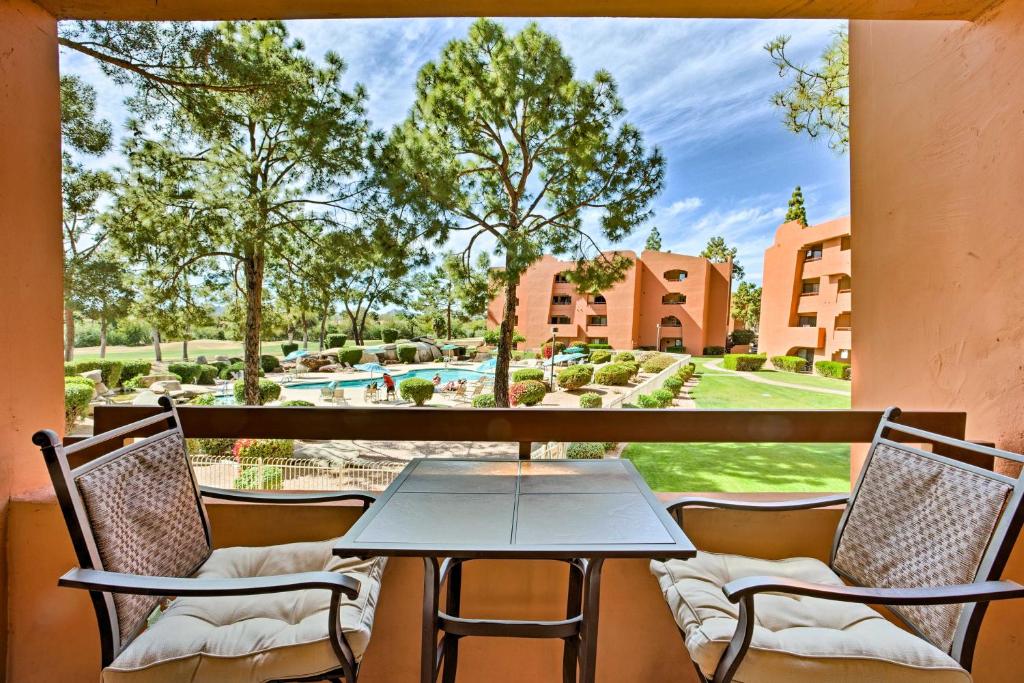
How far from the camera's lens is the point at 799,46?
2.94 meters

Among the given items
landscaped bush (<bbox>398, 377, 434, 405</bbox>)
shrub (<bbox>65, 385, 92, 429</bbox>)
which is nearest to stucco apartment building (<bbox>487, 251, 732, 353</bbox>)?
landscaped bush (<bbox>398, 377, 434, 405</bbox>)

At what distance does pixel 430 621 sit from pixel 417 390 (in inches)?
399

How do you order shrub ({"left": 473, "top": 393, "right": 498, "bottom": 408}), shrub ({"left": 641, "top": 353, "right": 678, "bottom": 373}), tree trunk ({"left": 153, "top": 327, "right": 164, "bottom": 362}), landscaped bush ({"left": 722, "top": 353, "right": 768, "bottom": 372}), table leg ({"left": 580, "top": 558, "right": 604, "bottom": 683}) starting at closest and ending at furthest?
table leg ({"left": 580, "top": 558, "right": 604, "bottom": 683}) < tree trunk ({"left": 153, "top": 327, "right": 164, "bottom": 362}) < shrub ({"left": 473, "top": 393, "right": 498, "bottom": 408}) < landscaped bush ({"left": 722, "top": 353, "right": 768, "bottom": 372}) < shrub ({"left": 641, "top": 353, "right": 678, "bottom": 373})

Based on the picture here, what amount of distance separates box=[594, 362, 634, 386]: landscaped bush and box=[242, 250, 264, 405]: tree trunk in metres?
8.13

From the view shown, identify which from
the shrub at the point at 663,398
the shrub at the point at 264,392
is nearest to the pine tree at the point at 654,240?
the shrub at the point at 663,398

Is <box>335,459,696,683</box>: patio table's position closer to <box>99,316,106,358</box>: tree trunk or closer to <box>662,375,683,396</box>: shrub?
<box>99,316,106,358</box>: tree trunk

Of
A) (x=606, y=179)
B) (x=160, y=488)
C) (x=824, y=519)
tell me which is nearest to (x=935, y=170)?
(x=824, y=519)

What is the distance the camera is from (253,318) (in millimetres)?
8727

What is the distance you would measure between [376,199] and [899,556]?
7.50 metres

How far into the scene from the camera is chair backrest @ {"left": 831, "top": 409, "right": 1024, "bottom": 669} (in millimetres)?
949

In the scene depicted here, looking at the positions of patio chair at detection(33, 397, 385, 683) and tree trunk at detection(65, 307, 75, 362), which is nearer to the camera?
patio chair at detection(33, 397, 385, 683)

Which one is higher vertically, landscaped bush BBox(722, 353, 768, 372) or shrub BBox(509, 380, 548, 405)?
landscaped bush BBox(722, 353, 768, 372)

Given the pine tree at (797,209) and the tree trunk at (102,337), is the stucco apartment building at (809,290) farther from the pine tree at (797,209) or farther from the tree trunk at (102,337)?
the tree trunk at (102,337)

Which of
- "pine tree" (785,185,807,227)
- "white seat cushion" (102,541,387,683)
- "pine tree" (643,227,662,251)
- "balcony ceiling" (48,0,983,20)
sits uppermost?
"pine tree" (785,185,807,227)
